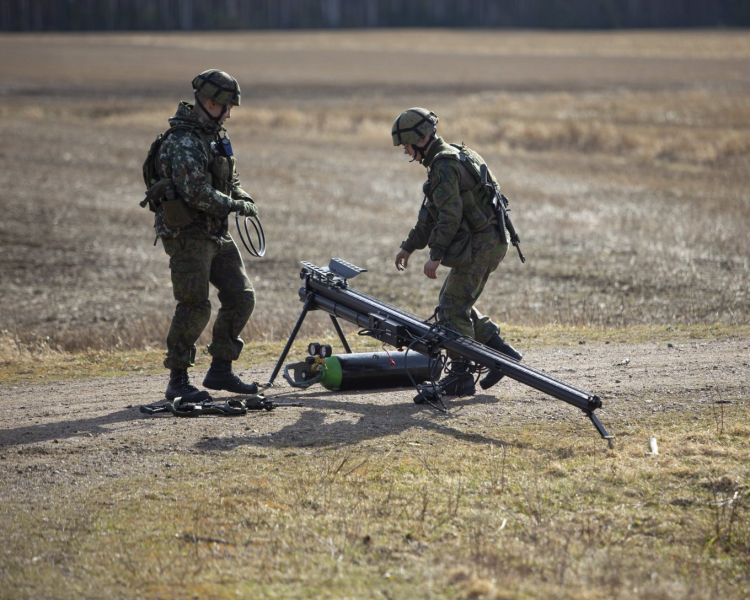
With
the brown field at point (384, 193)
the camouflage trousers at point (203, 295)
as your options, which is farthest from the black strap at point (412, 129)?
the brown field at point (384, 193)

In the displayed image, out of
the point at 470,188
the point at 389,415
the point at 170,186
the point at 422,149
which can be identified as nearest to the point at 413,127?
the point at 422,149

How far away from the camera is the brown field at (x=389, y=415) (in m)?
4.62

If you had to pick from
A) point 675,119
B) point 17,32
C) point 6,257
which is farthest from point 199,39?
point 6,257

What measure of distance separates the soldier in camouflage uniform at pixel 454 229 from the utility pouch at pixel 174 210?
1778mm

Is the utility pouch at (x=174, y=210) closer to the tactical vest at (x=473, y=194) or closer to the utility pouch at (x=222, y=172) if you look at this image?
the utility pouch at (x=222, y=172)

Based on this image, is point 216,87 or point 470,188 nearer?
point 216,87

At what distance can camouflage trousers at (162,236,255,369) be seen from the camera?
23.3ft

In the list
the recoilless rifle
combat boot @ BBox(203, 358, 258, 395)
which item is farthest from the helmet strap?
combat boot @ BBox(203, 358, 258, 395)

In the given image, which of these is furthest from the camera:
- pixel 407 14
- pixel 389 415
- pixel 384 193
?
pixel 407 14

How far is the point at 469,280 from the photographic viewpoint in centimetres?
758

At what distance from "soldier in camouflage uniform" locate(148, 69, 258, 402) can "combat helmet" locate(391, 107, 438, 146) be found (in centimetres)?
135

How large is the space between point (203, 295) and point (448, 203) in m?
2.13

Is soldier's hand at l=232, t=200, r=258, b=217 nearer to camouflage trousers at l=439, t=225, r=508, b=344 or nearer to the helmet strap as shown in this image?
the helmet strap

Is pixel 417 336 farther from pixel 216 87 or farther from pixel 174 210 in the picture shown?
pixel 216 87
